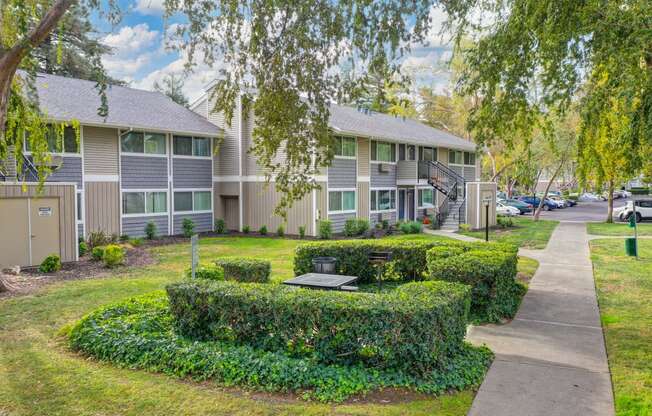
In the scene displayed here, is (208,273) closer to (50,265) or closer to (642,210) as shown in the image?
(50,265)

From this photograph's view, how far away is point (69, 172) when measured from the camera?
18516 millimetres

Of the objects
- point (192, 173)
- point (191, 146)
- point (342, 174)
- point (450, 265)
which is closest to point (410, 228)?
point (342, 174)

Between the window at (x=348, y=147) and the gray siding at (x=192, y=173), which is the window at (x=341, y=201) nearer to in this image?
the window at (x=348, y=147)

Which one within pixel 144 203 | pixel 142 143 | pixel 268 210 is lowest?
pixel 268 210

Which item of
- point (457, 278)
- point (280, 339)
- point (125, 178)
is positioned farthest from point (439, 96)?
point (280, 339)

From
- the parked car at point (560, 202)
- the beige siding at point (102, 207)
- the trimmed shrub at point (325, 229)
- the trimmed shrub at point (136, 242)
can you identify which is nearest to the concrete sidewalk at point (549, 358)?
the trimmed shrub at point (325, 229)

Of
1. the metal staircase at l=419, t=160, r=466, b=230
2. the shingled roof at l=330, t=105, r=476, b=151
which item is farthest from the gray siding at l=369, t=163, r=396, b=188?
the metal staircase at l=419, t=160, r=466, b=230

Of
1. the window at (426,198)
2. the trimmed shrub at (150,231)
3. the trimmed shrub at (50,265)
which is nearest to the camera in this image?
the trimmed shrub at (50,265)

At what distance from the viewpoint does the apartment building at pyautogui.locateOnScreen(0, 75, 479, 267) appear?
47.4 ft

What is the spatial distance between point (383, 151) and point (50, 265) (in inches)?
701

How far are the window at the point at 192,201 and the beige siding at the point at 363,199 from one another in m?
7.55

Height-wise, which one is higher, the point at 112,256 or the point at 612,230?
the point at 112,256

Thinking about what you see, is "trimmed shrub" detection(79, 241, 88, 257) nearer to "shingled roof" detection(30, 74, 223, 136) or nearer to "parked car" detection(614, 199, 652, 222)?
"shingled roof" detection(30, 74, 223, 136)

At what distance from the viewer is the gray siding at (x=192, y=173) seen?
22688 millimetres
